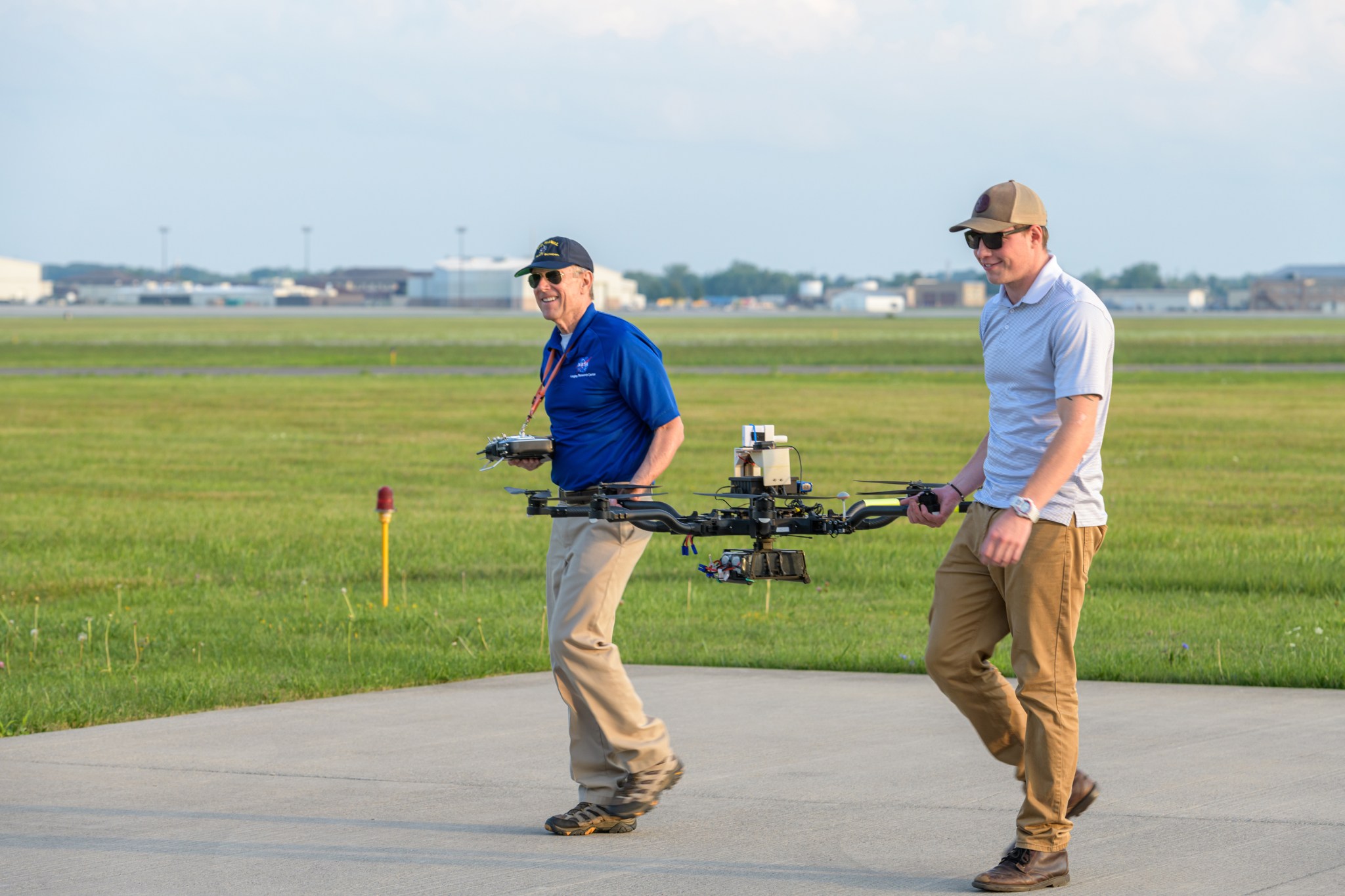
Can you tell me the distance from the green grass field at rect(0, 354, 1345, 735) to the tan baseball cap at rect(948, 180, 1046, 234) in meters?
4.43

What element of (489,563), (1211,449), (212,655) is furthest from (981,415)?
(212,655)

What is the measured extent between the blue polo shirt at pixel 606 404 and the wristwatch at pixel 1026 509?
1427mm

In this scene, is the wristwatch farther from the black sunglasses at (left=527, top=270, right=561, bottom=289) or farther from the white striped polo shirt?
the black sunglasses at (left=527, top=270, right=561, bottom=289)

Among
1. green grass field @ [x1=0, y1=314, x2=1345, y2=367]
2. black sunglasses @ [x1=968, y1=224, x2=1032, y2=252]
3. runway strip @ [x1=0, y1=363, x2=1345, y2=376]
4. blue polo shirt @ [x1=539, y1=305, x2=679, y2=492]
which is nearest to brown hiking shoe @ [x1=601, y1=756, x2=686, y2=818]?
blue polo shirt @ [x1=539, y1=305, x2=679, y2=492]

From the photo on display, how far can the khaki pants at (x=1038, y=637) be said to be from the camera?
5418 mm

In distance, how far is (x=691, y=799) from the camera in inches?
262

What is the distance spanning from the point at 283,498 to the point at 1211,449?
13530 mm

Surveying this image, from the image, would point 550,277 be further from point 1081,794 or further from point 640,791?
point 1081,794

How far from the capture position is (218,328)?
112 metres

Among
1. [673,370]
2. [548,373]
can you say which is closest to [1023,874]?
[548,373]

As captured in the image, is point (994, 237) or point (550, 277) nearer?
point (994, 237)

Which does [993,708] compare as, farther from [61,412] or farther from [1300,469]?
[61,412]

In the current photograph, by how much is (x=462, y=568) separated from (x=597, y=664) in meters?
8.27

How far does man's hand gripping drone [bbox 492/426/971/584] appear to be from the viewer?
567 cm
